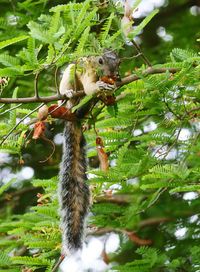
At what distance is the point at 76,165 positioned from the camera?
270 centimetres

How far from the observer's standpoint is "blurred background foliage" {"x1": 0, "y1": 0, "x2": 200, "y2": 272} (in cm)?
203

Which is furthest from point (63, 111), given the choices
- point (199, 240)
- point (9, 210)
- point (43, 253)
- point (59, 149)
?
point (59, 149)

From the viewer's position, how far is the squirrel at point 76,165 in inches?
93.9

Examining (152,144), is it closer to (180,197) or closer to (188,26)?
(180,197)

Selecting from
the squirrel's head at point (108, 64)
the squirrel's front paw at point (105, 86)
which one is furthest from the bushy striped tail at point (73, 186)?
the squirrel's front paw at point (105, 86)

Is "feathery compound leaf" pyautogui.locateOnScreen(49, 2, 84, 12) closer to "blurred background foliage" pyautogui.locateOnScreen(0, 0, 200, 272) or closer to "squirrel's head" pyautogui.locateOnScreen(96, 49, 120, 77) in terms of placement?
"blurred background foliage" pyautogui.locateOnScreen(0, 0, 200, 272)

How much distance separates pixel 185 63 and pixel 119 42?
254 millimetres

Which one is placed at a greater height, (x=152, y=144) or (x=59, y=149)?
(x=152, y=144)

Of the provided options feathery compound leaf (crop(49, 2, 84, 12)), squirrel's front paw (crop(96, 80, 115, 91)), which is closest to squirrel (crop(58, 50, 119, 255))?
squirrel's front paw (crop(96, 80, 115, 91))

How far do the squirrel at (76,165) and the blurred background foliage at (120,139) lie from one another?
0.26 feet

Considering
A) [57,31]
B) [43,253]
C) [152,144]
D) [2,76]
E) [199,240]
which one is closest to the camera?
[57,31]

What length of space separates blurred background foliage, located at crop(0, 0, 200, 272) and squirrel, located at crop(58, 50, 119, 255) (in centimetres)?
8

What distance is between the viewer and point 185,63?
2238mm

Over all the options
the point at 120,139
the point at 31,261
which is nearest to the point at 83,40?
the point at 120,139
